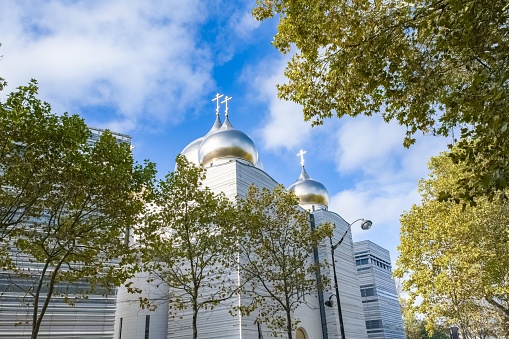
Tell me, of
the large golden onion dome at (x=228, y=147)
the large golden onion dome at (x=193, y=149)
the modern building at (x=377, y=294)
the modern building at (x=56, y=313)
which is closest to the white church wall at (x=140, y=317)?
the modern building at (x=56, y=313)

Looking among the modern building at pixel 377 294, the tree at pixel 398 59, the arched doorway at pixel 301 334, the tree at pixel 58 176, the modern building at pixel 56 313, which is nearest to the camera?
the tree at pixel 398 59

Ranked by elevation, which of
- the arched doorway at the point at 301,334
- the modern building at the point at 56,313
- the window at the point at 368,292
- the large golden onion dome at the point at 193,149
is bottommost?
the arched doorway at the point at 301,334

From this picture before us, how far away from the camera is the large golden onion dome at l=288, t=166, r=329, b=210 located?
4341 cm

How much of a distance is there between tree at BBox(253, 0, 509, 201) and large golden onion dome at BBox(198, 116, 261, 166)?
918 inches

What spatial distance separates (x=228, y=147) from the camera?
3397cm

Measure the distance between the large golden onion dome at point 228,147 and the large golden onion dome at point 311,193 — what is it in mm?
9836

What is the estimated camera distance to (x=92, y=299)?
→ 973 inches

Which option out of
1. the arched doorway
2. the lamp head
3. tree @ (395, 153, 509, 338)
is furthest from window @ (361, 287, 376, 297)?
the lamp head

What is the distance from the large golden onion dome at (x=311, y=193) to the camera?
4341cm

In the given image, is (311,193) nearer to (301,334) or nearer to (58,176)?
(301,334)

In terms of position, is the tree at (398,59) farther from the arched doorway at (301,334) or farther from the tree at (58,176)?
the arched doorway at (301,334)

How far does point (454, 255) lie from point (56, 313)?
21.7 metres

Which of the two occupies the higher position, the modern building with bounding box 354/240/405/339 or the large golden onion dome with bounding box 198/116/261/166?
the large golden onion dome with bounding box 198/116/261/166

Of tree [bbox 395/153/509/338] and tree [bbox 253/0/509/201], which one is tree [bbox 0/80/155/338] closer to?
tree [bbox 253/0/509/201]
